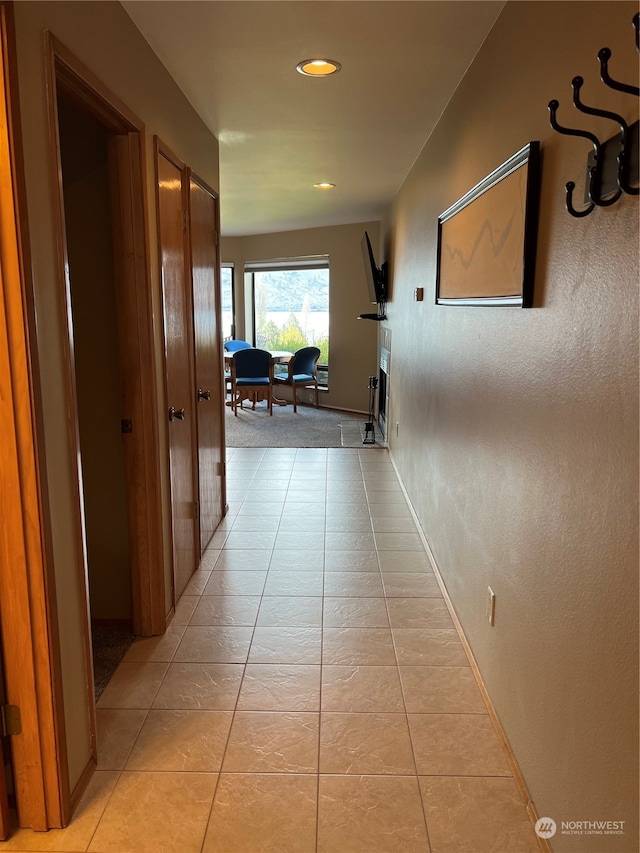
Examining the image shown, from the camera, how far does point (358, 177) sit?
4918 mm

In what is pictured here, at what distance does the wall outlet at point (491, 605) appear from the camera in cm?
211

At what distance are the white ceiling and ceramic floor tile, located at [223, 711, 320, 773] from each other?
7.78 ft

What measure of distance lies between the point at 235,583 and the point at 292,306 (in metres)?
6.42

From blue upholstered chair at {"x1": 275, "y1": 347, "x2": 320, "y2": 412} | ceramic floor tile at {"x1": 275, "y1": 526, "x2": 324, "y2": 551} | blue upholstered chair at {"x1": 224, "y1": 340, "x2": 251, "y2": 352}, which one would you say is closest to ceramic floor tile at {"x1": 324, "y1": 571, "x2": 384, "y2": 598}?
ceramic floor tile at {"x1": 275, "y1": 526, "x2": 324, "y2": 551}

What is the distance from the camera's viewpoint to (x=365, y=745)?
1959 millimetres

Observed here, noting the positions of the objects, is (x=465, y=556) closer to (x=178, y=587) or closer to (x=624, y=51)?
(x=178, y=587)

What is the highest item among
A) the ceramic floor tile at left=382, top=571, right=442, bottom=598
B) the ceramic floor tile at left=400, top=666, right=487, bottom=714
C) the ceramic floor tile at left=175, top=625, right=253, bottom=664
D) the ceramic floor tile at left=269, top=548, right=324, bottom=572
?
the ceramic floor tile at left=269, top=548, right=324, bottom=572

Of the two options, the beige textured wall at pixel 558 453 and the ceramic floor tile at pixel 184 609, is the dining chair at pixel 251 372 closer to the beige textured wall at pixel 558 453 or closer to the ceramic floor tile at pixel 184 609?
the ceramic floor tile at pixel 184 609

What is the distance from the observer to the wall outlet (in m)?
2.11

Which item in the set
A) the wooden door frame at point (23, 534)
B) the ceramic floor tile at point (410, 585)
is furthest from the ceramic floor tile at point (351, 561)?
the wooden door frame at point (23, 534)

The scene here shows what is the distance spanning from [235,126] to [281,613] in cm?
261

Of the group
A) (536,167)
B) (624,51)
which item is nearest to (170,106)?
(536,167)

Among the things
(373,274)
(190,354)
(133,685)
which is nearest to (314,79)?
(190,354)

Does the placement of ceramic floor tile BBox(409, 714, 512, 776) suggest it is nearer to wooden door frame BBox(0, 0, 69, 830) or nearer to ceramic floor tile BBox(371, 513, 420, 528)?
wooden door frame BBox(0, 0, 69, 830)
